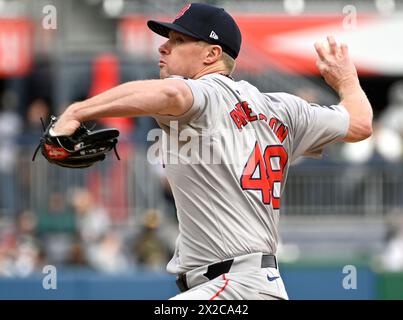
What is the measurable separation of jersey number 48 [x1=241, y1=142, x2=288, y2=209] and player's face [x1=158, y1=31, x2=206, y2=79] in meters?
0.51

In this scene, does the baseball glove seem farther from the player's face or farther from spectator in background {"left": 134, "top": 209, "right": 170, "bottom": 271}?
spectator in background {"left": 134, "top": 209, "right": 170, "bottom": 271}

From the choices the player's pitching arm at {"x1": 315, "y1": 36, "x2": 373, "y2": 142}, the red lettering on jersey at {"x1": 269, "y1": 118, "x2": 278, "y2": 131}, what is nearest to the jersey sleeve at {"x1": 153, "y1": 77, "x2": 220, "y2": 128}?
the red lettering on jersey at {"x1": 269, "y1": 118, "x2": 278, "y2": 131}

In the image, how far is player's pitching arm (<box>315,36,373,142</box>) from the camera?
5.46 metres

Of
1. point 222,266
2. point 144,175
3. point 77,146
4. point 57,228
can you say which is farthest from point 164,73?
point 144,175

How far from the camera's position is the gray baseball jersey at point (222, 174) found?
4.83 meters

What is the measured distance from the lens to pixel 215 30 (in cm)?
506

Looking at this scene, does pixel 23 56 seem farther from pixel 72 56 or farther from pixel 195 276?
pixel 195 276

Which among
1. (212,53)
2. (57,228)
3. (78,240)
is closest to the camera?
(212,53)

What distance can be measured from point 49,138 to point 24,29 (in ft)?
39.1

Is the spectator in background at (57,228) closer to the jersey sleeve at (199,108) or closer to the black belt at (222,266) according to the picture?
the black belt at (222,266)

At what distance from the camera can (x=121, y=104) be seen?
4.35 metres

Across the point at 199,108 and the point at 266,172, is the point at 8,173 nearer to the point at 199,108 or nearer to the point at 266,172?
the point at 266,172

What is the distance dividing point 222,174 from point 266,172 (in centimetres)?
27

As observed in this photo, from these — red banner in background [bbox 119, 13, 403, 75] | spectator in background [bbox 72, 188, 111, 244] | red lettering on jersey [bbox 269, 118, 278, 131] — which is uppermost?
red banner in background [bbox 119, 13, 403, 75]
